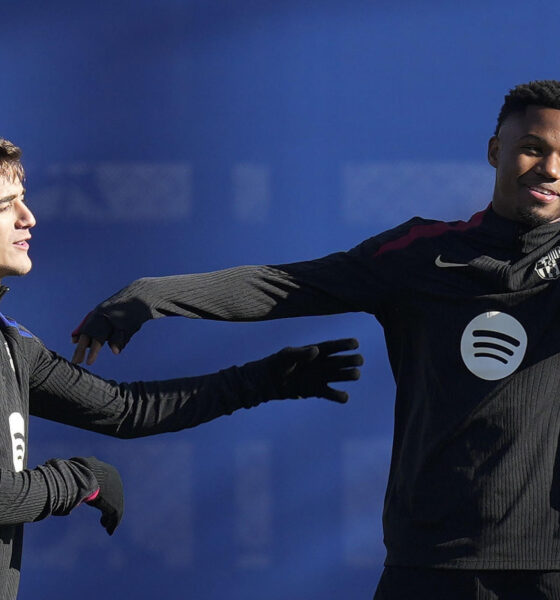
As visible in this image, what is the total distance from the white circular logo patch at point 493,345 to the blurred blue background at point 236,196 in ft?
2.21

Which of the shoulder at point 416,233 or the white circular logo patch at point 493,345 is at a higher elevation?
the shoulder at point 416,233

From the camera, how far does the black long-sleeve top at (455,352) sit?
1.45 metres

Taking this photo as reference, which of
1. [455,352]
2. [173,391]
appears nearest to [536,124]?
[455,352]

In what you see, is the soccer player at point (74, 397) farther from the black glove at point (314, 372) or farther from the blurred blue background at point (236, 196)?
the blurred blue background at point (236, 196)

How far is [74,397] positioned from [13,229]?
251 millimetres

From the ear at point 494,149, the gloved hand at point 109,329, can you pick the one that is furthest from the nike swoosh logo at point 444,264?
the gloved hand at point 109,329

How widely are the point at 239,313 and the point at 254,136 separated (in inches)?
26.8

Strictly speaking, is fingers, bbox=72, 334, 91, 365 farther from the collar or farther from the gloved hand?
the collar

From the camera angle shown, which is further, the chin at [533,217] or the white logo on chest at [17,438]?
the chin at [533,217]

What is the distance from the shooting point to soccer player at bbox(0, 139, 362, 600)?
1.39 meters

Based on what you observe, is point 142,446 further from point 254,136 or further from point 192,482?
point 254,136

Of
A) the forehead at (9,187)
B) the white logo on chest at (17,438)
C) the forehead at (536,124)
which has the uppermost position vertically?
the forehead at (536,124)

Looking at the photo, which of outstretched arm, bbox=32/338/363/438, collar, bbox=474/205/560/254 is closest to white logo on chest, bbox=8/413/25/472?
outstretched arm, bbox=32/338/363/438

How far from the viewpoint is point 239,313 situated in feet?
5.32
